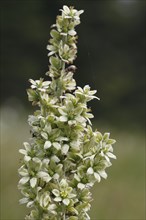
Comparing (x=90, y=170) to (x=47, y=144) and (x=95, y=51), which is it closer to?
(x=47, y=144)

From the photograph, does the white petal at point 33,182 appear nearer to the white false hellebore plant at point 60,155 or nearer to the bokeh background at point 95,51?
the white false hellebore plant at point 60,155

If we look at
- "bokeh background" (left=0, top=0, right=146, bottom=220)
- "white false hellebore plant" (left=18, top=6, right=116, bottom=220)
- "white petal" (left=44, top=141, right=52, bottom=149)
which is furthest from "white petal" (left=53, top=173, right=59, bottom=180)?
"bokeh background" (left=0, top=0, right=146, bottom=220)

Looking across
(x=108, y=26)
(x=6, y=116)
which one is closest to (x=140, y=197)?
(x=6, y=116)

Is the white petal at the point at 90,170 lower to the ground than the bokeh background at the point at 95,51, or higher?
lower

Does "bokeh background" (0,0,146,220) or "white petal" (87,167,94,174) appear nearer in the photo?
"white petal" (87,167,94,174)

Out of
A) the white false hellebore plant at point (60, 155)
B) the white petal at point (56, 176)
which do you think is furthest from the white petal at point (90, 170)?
the white petal at point (56, 176)

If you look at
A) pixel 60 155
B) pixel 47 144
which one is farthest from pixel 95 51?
pixel 47 144

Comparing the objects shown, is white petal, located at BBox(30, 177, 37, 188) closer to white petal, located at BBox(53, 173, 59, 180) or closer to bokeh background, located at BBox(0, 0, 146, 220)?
white petal, located at BBox(53, 173, 59, 180)

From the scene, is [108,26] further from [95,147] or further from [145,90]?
[95,147]
